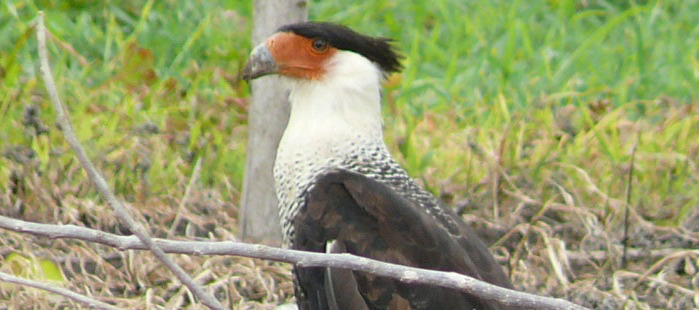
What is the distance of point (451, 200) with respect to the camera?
14.2ft

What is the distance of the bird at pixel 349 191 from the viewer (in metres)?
3.11

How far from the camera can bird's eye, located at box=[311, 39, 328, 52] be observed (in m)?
3.53

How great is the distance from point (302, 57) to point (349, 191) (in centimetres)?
46

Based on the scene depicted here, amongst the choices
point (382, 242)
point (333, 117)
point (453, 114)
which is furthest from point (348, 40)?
point (453, 114)

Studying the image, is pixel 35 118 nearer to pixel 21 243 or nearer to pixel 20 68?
pixel 21 243

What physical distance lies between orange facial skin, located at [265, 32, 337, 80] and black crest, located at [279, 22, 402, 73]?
0.06 ft

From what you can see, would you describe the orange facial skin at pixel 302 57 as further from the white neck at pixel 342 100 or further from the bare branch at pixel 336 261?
the bare branch at pixel 336 261

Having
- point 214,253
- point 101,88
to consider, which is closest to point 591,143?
point 101,88

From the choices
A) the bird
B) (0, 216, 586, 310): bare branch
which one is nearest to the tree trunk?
the bird

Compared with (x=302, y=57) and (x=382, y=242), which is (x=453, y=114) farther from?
(x=382, y=242)

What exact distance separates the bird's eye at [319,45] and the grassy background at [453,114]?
0.72 m

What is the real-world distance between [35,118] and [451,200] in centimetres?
130

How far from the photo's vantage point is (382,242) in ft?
10.3

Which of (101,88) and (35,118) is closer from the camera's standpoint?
(35,118)
